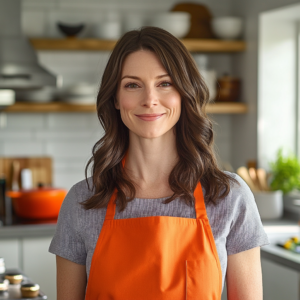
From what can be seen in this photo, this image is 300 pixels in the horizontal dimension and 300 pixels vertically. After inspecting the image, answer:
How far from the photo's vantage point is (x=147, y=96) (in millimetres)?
1313

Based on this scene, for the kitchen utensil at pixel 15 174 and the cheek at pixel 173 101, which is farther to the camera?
the kitchen utensil at pixel 15 174

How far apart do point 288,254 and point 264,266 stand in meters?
0.22

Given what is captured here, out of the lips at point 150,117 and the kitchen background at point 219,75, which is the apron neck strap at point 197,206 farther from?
the kitchen background at point 219,75

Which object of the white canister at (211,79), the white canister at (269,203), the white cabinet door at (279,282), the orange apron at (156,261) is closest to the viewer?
the orange apron at (156,261)

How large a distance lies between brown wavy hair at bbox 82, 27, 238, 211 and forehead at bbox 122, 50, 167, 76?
0.01m

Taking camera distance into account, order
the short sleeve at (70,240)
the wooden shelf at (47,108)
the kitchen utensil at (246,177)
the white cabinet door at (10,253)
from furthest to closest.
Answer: the wooden shelf at (47,108) → the kitchen utensil at (246,177) → the white cabinet door at (10,253) → the short sleeve at (70,240)

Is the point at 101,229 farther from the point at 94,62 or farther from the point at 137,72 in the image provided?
the point at 94,62

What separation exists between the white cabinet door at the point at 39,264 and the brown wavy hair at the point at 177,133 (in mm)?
1752

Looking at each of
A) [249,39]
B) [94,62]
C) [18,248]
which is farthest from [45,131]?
[249,39]

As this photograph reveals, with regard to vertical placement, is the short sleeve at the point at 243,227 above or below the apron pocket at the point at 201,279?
above

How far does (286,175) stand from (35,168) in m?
1.86

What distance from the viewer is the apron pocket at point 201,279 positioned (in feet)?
4.26

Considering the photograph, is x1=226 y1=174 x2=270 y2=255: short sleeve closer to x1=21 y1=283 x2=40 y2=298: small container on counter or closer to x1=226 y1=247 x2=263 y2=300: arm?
x1=226 y1=247 x2=263 y2=300: arm

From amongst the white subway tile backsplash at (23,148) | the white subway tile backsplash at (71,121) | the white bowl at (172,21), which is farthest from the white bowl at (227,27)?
the white subway tile backsplash at (23,148)
